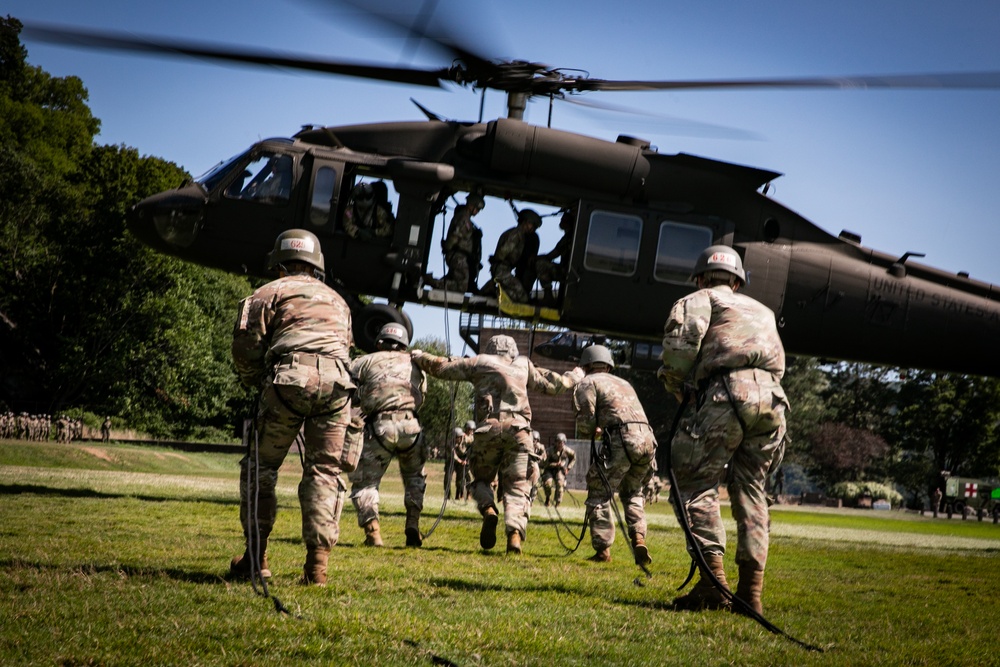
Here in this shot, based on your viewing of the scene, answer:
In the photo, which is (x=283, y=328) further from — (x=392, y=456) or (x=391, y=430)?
(x=392, y=456)

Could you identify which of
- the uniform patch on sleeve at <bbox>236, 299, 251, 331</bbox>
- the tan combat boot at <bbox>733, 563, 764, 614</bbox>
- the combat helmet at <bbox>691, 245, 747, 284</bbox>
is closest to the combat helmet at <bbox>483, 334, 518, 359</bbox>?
the combat helmet at <bbox>691, 245, 747, 284</bbox>

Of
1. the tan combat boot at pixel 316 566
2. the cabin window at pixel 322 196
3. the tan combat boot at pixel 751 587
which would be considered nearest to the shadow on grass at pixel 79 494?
the cabin window at pixel 322 196

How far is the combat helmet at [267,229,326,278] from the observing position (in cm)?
660

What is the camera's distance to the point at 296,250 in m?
6.60

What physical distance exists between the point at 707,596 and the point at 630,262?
8.60 meters

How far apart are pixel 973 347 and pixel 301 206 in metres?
10.4

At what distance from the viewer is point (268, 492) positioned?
641cm

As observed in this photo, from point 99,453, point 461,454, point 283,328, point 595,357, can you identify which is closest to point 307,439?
point 283,328

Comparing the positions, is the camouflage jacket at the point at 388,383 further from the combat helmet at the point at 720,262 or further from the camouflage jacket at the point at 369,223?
the combat helmet at the point at 720,262

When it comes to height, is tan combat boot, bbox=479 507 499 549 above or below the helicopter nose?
below

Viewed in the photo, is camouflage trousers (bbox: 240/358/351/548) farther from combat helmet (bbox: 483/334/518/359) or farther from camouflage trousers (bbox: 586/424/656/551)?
combat helmet (bbox: 483/334/518/359)

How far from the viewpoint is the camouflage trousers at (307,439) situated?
6094 mm

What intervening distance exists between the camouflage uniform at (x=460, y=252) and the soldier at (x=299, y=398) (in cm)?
761

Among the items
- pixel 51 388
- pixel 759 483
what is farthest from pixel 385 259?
Answer: pixel 51 388
